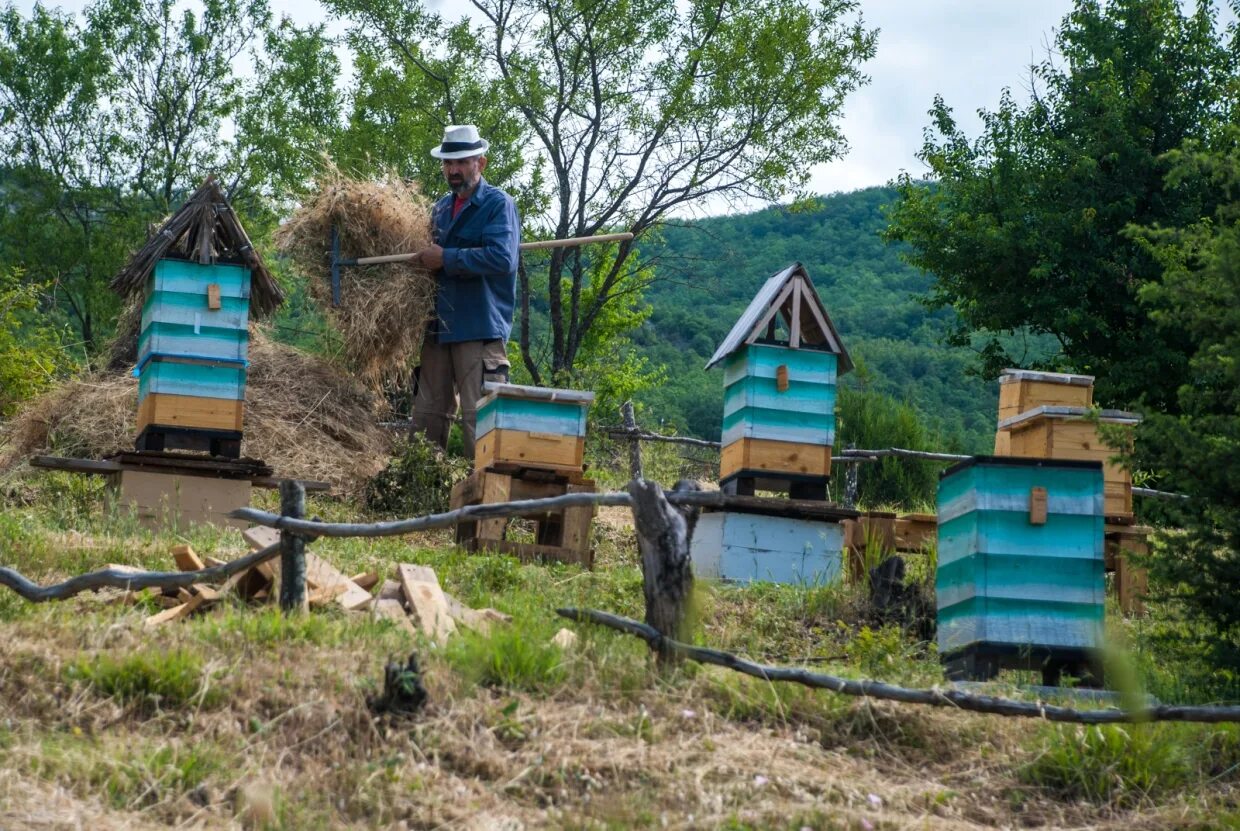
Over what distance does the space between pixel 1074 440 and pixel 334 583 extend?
15.5 ft


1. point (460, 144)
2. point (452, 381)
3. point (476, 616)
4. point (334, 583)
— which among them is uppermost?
point (460, 144)

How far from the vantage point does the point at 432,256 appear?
998 cm

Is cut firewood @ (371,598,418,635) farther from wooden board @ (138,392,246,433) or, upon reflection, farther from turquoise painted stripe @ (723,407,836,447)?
turquoise painted stripe @ (723,407,836,447)

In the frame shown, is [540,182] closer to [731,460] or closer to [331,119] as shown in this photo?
[331,119]

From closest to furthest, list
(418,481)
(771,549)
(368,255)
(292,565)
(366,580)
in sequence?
1. (292,565)
2. (366,580)
3. (771,549)
4. (418,481)
5. (368,255)

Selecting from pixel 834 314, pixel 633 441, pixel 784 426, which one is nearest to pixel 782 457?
pixel 784 426

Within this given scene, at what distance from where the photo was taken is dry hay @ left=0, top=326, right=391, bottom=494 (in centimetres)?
1205

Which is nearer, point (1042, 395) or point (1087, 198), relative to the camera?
point (1042, 395)

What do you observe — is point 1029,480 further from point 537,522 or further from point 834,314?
point 834,314

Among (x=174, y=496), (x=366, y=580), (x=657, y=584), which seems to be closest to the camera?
(x=657, y=584)

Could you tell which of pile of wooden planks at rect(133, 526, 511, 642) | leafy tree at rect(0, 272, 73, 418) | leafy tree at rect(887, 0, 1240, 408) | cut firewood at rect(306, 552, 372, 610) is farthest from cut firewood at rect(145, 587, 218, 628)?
leafy tree at rect(887, 0, 1240, 408)

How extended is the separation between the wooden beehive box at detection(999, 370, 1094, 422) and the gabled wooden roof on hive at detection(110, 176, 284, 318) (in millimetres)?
4858

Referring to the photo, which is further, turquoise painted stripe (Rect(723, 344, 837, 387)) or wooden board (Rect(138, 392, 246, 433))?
turquoise painted stripe (Rect(723, 344, 837, 387))

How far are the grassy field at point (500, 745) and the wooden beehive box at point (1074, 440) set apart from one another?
294cm
